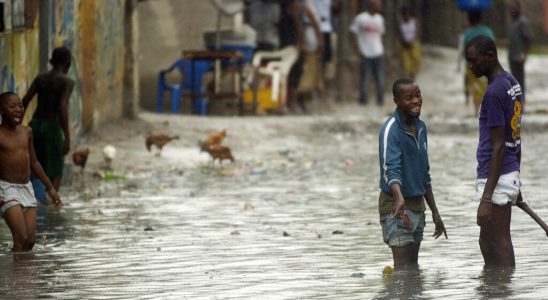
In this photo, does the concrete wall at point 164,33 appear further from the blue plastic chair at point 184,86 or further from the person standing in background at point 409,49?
the person standing in background at point 409,49

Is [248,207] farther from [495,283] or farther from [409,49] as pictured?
[409,49]

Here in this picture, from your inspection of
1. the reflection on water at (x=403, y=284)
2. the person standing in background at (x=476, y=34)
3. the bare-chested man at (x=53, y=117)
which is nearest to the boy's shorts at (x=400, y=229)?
the reflection on water at (x=403, y=284)

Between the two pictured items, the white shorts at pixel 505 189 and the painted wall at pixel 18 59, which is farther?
the painted wall at pixel 18 59

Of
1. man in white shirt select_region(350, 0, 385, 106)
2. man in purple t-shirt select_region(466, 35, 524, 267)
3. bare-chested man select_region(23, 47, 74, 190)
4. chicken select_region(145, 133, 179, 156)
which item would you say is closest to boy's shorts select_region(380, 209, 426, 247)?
man in purple t-shirt select_region(466, 35, 524, 267)

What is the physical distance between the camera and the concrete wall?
916 inches

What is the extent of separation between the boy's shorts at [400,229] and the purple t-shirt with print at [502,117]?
1.51ft

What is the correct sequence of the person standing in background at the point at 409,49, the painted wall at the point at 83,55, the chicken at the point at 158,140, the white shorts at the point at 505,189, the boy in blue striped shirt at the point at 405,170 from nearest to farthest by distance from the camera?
the white shorts at the point at 505,189 → the boy in blue striped shirt at the point at 405,170 → the painted wall at the point at 83,55 → the chicken at the point at 158,140 → the person standing in background at the point at 409,49

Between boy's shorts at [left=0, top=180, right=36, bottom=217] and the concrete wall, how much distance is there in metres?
A: 13.1

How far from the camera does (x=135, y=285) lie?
848cm

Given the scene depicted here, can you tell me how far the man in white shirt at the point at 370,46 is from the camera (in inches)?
1019

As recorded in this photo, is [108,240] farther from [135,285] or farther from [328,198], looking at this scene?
[328,198]

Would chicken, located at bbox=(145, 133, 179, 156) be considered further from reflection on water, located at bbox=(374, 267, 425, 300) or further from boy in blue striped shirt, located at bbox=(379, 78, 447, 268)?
boy in blue striped shirt, located at bbox=(379, 78, 447, 268)

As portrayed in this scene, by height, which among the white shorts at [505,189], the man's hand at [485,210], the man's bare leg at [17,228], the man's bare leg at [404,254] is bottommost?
the man's bare leg at [17,228]

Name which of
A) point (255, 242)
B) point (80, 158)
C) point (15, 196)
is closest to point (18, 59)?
point (80, 158)
